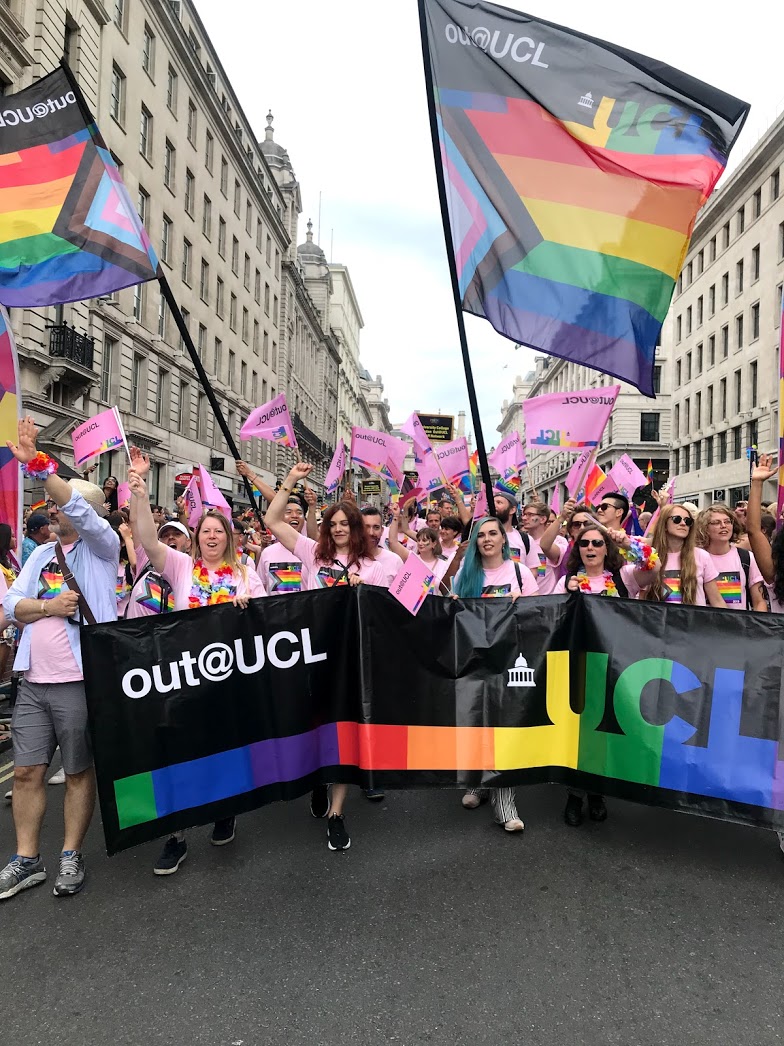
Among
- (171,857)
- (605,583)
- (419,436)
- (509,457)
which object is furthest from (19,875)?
(419,436)

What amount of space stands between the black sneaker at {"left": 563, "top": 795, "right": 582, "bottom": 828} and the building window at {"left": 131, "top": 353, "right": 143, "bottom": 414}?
24.4 meters

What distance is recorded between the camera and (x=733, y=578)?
17.8ft

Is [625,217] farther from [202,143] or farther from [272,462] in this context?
[272,462]

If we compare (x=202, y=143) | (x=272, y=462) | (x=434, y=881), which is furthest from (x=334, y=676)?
(x=272, y=462)

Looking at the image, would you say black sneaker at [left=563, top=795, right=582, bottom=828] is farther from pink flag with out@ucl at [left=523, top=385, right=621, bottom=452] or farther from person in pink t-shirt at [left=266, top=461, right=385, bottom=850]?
pink flag with out@ucl at [left=523, top=385, right=621, bottom=452]

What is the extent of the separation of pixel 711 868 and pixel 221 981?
2.53 m

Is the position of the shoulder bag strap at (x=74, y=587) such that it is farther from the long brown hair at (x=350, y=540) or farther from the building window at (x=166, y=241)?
the building window at (x=166, y=241)

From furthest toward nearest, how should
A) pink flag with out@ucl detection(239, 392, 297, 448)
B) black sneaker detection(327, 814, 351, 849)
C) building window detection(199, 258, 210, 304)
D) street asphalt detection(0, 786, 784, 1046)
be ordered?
building window detection(199, 258, 210, 304) < pink flag with out@ucl detection(239, 392, 297, 448) < black sneaker detection(327, 814, 351, 849) < street asphalt detection(0, 786, 784, 1046)

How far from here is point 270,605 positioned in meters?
4.29

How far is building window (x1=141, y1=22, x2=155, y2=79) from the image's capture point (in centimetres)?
2640

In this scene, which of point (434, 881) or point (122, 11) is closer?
point (434, 881)

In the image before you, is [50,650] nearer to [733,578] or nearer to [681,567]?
[681,567]

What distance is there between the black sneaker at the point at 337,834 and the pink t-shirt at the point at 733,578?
3.04 metres

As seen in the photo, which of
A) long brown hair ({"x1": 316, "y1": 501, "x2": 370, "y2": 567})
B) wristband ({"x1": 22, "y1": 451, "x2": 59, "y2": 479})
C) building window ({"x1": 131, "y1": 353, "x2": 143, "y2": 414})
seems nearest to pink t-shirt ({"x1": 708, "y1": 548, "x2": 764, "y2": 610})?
long brown hair ({"x1": 316, "y1": 501, "x2": 370, "y2": 567})
